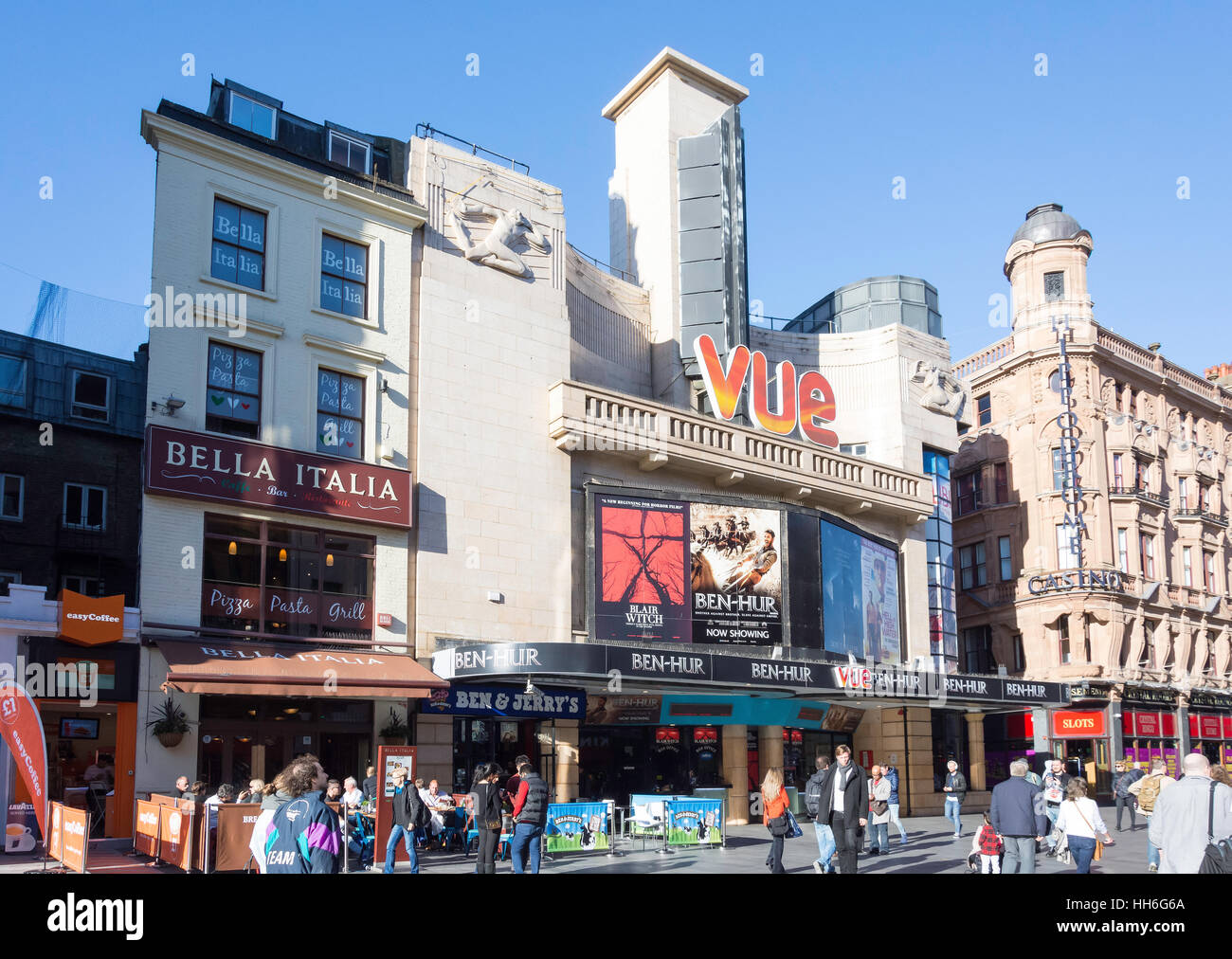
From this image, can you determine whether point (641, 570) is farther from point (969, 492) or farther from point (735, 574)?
point (969, 492)

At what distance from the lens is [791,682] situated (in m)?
28.1

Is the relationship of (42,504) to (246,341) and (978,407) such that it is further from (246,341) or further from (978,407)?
(978,407)

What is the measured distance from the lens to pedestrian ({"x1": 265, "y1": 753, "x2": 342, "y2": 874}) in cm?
885

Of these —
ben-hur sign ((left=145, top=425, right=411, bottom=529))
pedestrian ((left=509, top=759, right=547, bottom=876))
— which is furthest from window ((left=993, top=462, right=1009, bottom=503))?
pedestrian ((left=509, top=759, right=547, bottom=876))

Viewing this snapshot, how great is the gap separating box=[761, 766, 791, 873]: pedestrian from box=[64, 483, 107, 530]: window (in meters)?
19.5

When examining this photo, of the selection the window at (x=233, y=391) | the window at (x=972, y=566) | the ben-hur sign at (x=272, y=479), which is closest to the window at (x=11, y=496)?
the window at (x=233, y=391)

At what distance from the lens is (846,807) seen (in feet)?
49.8

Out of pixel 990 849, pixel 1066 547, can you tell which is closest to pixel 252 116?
pixel 990 849

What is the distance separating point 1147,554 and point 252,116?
41073 mm

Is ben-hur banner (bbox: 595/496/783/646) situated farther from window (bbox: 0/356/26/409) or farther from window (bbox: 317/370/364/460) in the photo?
window (bbox: 0/356/26/409)

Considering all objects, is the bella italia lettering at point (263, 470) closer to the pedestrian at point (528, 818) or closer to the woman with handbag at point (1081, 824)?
the pedestrian at point (528, 818)

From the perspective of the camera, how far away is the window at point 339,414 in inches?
987

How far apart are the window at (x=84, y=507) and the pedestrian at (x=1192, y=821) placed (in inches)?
1021
